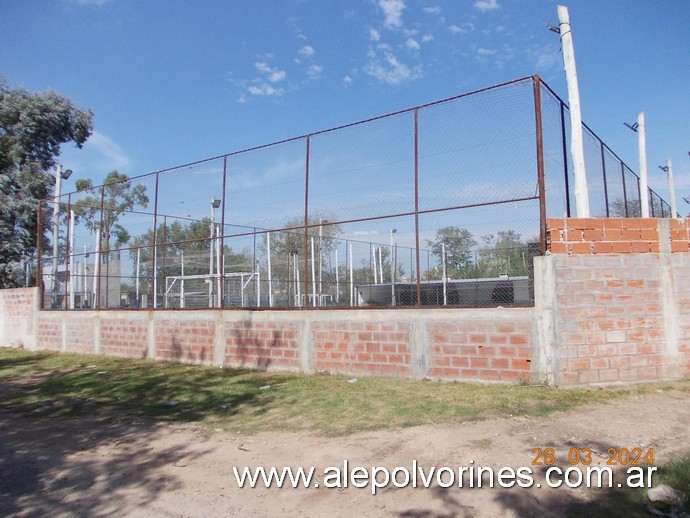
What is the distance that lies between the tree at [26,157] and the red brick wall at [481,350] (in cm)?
1742

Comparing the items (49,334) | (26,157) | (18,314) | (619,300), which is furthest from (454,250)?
(26,157)

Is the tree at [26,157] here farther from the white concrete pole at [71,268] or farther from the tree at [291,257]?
the tree at [291,257]

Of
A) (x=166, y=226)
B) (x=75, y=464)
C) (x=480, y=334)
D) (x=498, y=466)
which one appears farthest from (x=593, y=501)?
(x=166, y=226)

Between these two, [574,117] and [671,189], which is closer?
[574,117]

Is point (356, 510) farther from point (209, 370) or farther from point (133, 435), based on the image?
point (209, 370)

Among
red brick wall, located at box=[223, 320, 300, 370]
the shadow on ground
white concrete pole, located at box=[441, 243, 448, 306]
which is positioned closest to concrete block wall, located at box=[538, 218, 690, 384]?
white concrete pole, located at box=[441, 243, 448, 306]

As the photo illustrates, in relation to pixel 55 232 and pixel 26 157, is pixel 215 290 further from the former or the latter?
pixel 26 157

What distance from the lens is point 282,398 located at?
7.09m

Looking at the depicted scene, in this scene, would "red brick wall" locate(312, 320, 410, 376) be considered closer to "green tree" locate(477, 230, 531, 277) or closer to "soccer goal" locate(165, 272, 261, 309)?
"green tree" locate(477, 230, 531, 277)

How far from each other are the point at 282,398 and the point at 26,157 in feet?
67.1

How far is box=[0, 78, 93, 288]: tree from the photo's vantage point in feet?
64.5

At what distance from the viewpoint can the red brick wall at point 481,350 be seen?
6766 mm

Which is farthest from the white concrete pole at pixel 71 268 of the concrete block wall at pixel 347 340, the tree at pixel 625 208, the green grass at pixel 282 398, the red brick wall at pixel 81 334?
the tree at pixel 625 208

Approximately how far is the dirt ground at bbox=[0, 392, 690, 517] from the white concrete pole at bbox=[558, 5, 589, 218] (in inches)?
147
